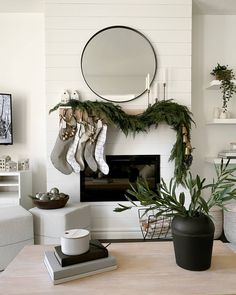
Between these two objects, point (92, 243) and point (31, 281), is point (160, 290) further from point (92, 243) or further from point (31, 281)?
point (31, 281)

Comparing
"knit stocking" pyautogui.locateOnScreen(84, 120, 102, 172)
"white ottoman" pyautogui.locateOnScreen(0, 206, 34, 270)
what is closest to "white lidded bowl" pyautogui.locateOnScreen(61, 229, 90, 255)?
"white ottoman" pyautogui.locateOnScreen(0, 206, 34, 270)

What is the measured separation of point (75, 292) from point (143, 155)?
86.1 inches

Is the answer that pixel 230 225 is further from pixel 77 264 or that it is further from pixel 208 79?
pixel 77 264

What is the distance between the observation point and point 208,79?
330 cm

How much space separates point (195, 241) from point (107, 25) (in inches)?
101

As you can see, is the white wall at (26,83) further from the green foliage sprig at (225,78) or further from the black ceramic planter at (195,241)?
the black ceramic planter at (195,241)

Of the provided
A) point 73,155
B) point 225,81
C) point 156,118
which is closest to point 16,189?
point 73,155

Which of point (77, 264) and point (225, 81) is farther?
point (225, 81)

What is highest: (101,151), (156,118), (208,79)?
(208,79)

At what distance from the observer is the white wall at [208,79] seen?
10.8 feet

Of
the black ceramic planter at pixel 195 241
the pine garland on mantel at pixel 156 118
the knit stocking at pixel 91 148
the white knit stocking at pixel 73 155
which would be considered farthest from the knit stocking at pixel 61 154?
the black ceramic planter at pixel 195 241

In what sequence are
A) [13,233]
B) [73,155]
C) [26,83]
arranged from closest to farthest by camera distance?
[13,233]
[73,155]
[26,83]

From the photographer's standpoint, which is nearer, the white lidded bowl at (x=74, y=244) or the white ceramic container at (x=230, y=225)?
the white lidded bowl at (x=74, y=244)

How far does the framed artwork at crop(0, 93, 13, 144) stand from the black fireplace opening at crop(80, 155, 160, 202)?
970 millimetres
